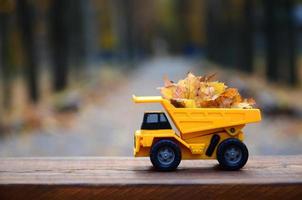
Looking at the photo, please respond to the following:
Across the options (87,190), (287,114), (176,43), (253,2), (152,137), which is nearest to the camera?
(87,190)

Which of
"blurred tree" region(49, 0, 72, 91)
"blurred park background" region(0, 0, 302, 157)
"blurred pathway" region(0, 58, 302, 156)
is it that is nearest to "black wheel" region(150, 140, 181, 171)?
"blurred park background" region(0, 0, 302, 157)

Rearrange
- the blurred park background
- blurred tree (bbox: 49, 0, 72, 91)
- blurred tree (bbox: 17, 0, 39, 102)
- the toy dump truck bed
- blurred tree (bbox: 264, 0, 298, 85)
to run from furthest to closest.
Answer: blurred tree (bbox: 264, 0, 298, 85)
blurred tree (bbox: 49, 0, 72, 91)
blurred tree (bbox: 17, 0, 39, 102)
the blurred park background
the toy dump truck bed

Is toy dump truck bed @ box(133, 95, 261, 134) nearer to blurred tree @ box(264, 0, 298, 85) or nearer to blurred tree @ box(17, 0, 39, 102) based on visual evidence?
blurred tree @ box(17, 0, 39, 102)

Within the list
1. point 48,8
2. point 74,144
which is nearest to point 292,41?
point 48,8

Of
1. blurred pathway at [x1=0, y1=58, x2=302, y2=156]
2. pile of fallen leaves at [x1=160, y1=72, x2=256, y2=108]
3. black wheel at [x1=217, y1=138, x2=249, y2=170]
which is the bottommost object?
blurred pathway at [x1=0, y1=58, x2=302, y2=156]

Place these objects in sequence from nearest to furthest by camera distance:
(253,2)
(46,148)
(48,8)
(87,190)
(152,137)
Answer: (87,190), (152,137), (46,148), (48,8), (253,2)

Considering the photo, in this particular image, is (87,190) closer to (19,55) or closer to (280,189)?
(280,189)
